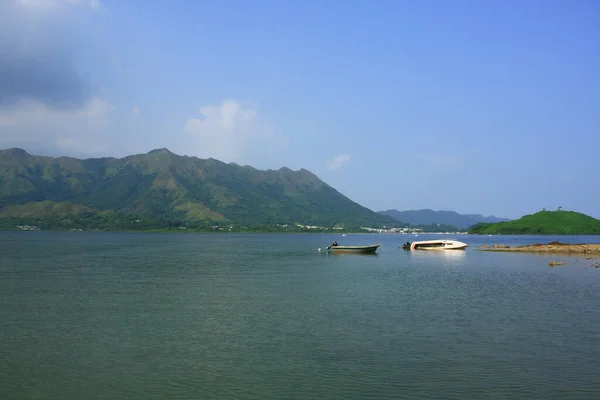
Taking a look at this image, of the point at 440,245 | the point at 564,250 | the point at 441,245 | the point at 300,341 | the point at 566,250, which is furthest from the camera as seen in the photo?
the point at 440,245

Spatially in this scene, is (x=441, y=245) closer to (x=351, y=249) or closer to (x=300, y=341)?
(x=351, y=249)

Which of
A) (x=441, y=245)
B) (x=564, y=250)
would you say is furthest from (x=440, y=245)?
(x=564, y=250)

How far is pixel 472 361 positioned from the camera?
1080 inches

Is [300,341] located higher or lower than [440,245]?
lower

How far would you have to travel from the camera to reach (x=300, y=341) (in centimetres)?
3241

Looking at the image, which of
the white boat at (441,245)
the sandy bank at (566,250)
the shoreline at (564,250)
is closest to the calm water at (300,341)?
the shoreline at (564,250)

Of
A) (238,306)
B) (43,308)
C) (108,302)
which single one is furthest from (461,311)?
(43,308)

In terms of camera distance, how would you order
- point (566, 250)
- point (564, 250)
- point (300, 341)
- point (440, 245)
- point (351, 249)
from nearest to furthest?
point (300, 341) → point (566, 250) → point (564, 250) → point (351, 249) → point (440, 245)

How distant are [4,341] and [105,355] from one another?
28.7ft

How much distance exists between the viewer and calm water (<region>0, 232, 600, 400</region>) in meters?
23.5

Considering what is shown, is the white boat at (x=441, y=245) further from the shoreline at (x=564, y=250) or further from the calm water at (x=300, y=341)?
the calm water at (x=300, y=341)

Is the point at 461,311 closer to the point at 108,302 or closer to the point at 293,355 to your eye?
the point at 293,355

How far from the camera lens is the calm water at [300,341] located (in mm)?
23531

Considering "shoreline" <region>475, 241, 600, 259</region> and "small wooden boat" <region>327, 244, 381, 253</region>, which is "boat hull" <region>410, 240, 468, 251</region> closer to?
"shoreline" <region>475, 241, 600, 259</region>
